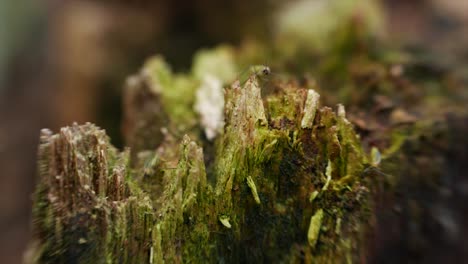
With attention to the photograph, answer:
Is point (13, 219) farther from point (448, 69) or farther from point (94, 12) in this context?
point (448, 69)

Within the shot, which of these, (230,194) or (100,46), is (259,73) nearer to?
(230,194)

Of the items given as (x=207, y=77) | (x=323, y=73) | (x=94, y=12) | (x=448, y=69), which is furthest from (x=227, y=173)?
(x=94, y=12)

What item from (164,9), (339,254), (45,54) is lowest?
(339,254)

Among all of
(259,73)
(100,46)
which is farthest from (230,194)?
(100,46)

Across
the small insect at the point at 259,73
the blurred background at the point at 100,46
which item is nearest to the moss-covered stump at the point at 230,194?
the small insect at the point at 259,73

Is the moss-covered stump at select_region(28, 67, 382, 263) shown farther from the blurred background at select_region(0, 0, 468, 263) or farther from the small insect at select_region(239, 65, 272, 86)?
the blurred background at select_region(0, 0, 468, 263)

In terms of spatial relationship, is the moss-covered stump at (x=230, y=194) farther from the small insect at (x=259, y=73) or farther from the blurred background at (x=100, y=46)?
the blurred background at (x=100, y=46)

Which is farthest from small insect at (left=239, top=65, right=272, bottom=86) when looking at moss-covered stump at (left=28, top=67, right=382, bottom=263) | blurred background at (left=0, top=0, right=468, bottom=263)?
blurred background at (left=0, top=0, right=468, bottom=263)
